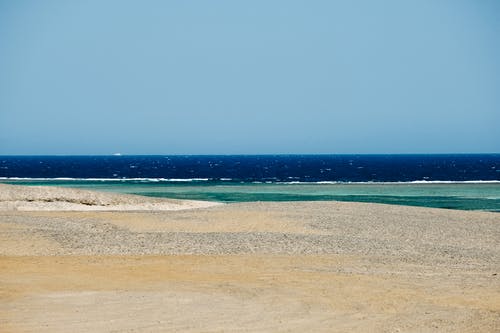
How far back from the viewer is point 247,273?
53.7 ft

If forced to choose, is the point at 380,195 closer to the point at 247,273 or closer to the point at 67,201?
the point at 67,201

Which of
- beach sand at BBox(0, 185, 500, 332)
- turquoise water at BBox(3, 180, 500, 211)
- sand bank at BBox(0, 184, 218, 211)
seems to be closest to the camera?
beach sand at BBox(0, 185, 500, 332)

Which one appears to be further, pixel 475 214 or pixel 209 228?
pixel 475 214

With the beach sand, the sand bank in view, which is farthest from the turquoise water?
the beach sand

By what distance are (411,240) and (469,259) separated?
14.3ft

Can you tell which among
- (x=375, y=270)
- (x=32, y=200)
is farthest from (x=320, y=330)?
(x=32, y=200)

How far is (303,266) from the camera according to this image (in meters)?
17.6

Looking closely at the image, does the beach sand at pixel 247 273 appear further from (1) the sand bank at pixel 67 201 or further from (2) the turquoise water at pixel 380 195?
(2) the turquoise water at pixel 380 195

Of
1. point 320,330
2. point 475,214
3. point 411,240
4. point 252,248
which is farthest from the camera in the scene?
point 475,214

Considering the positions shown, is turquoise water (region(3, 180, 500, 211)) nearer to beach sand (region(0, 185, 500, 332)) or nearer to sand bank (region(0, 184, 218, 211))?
sand bank (region(0, 184, 218, 211))

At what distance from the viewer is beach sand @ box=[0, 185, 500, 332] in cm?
1168

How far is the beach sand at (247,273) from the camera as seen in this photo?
11680mm

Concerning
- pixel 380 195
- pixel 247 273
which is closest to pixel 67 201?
pixel 247 273

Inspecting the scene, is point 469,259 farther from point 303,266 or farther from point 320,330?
point 320,330
